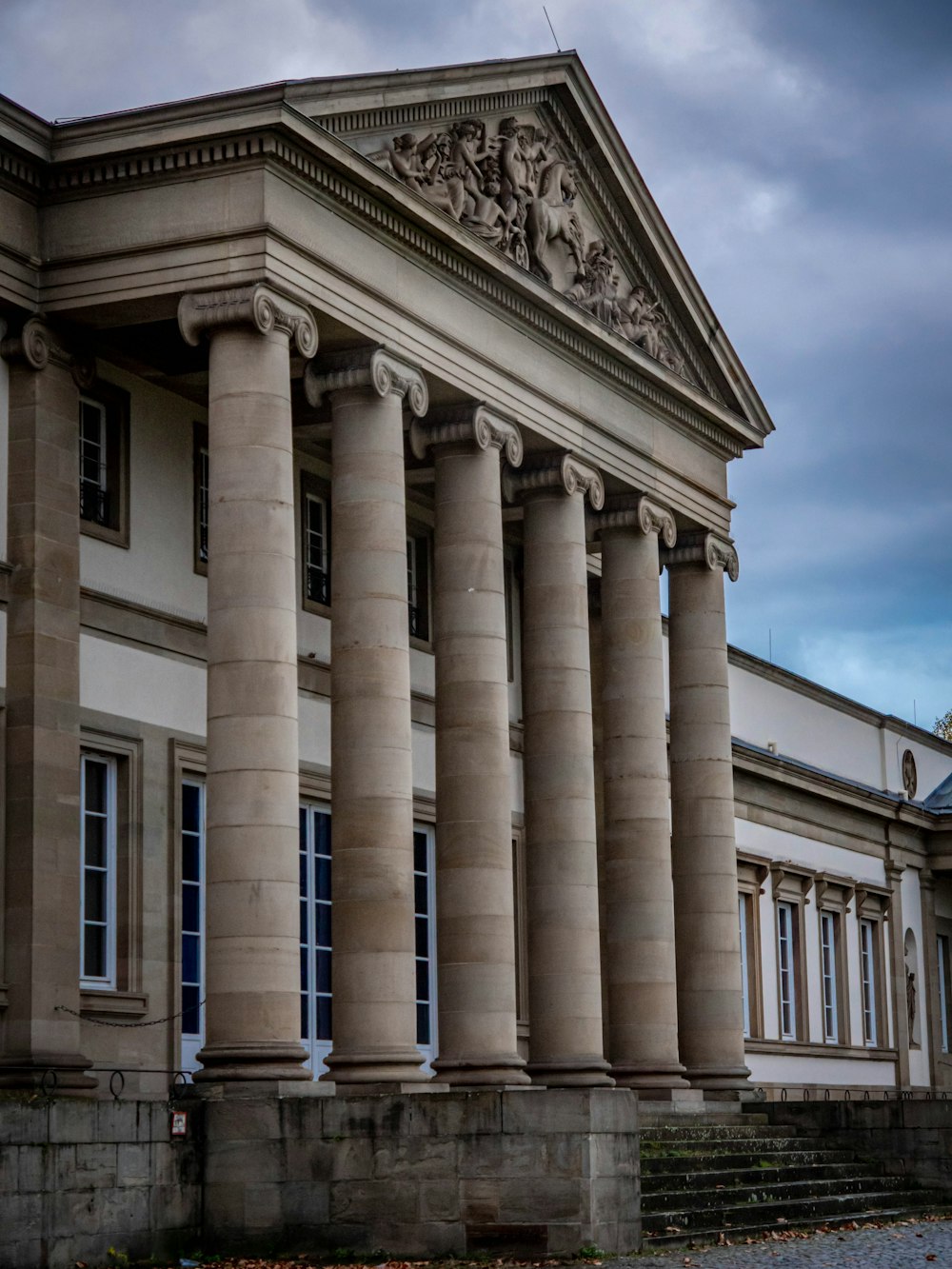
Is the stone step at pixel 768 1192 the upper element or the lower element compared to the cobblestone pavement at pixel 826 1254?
upper

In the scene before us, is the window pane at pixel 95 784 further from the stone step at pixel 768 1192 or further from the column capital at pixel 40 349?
the stone step at pixel 768 1192

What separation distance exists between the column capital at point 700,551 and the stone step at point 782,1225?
37.6ft

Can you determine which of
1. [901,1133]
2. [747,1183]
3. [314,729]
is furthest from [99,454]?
[901,1133]

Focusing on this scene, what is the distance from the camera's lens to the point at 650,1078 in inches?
1388

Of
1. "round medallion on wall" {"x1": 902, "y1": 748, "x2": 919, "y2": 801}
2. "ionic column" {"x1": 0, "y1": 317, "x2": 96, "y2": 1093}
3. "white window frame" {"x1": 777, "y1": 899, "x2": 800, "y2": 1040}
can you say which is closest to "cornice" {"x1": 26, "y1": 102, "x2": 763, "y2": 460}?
"ionic column" {"x1": 0, "y1": 317, "x2": 96, "y2": 1093}

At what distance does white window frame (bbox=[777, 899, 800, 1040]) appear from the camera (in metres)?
50.6

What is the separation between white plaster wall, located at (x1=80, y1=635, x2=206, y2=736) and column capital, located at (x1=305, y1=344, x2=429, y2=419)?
407 centimetres

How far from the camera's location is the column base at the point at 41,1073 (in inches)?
1017

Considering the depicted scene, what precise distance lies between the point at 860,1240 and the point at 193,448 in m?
13.7

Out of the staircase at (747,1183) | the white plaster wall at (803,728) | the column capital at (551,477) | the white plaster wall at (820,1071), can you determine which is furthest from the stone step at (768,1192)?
the white plaster wall at (803,728)

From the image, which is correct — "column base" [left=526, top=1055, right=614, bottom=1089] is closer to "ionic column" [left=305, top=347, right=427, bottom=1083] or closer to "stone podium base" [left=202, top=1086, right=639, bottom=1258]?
"ionic column" [left=305, top=347, right=427, bottom=1083]

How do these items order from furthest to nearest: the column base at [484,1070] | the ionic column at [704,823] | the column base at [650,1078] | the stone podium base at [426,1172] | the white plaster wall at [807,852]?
the white plaster wall at [807,852] < the ionic column at [704,823] < the column base at [650,1078] < the column base at [484,1070] < the stone podium base at [426,1172]

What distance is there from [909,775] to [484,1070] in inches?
1418

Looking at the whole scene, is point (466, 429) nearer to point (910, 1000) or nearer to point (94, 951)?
point (94, 951)
